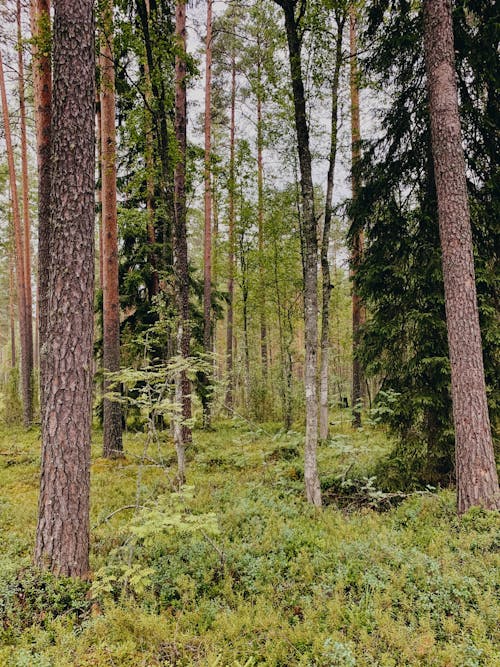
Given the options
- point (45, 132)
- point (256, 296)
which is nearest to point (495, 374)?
point (45, 132)

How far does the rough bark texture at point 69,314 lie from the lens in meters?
3.68

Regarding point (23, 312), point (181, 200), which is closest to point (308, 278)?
point (181, 200)

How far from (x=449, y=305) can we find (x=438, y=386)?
1.49 meters

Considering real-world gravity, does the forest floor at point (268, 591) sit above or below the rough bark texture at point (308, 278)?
below

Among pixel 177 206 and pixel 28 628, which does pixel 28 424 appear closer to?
pixel 177 206

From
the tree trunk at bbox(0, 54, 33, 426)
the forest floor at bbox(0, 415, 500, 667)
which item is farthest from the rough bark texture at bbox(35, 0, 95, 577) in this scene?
Answer: the tree trunk at bbox(0, 54, 33, 426)

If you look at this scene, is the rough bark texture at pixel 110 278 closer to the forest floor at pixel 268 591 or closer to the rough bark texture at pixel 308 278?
the forest floor at pixel 268 591

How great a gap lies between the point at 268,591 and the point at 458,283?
4318mm

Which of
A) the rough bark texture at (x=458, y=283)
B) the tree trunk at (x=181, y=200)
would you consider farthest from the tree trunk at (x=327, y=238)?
the rough bark texture at (x=458, y=283)

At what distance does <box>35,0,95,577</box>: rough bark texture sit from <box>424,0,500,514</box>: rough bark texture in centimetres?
446

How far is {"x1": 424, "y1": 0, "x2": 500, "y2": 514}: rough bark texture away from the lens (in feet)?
15.4

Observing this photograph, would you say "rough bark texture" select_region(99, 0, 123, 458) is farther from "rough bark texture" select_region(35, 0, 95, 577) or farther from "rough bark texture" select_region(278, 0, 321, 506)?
"rough bark texture" select_region(35, 0, 95, 577)

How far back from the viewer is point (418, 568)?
3740 millimetres

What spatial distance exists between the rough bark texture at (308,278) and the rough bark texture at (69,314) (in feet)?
11.2
